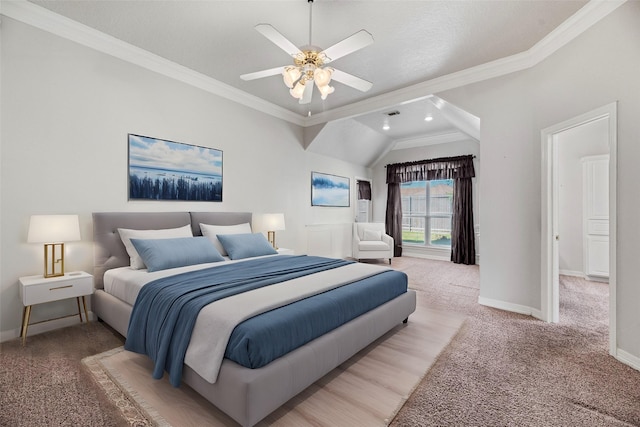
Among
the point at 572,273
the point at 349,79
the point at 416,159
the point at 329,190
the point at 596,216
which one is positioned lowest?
the point at 572,273

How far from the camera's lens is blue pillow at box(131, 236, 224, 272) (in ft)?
8.77

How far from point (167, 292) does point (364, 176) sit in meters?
5.89

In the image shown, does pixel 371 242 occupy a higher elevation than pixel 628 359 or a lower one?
higher

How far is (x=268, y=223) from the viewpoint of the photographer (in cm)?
435

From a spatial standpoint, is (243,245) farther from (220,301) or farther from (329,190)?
(329,190)

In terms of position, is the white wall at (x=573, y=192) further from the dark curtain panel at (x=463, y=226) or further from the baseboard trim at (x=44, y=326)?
the baseboard trim at (x=44, y=326)

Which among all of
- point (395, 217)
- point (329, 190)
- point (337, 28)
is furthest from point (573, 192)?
point (337, 28)

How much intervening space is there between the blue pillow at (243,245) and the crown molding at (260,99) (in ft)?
6.59

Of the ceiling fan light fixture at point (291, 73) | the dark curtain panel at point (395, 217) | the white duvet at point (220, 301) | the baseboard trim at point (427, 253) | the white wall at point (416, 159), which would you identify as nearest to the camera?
the white duvet at point (220, 301)

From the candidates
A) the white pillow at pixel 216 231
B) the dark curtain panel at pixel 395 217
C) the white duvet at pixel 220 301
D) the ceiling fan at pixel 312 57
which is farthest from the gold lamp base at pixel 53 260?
the dark curtain panel at pixel 395 217

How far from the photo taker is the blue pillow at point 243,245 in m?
3.39

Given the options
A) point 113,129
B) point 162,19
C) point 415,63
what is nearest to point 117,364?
point 113,129

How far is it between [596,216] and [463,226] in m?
2.05

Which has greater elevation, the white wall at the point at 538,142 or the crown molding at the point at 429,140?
the crown molding at the point at 429,140
